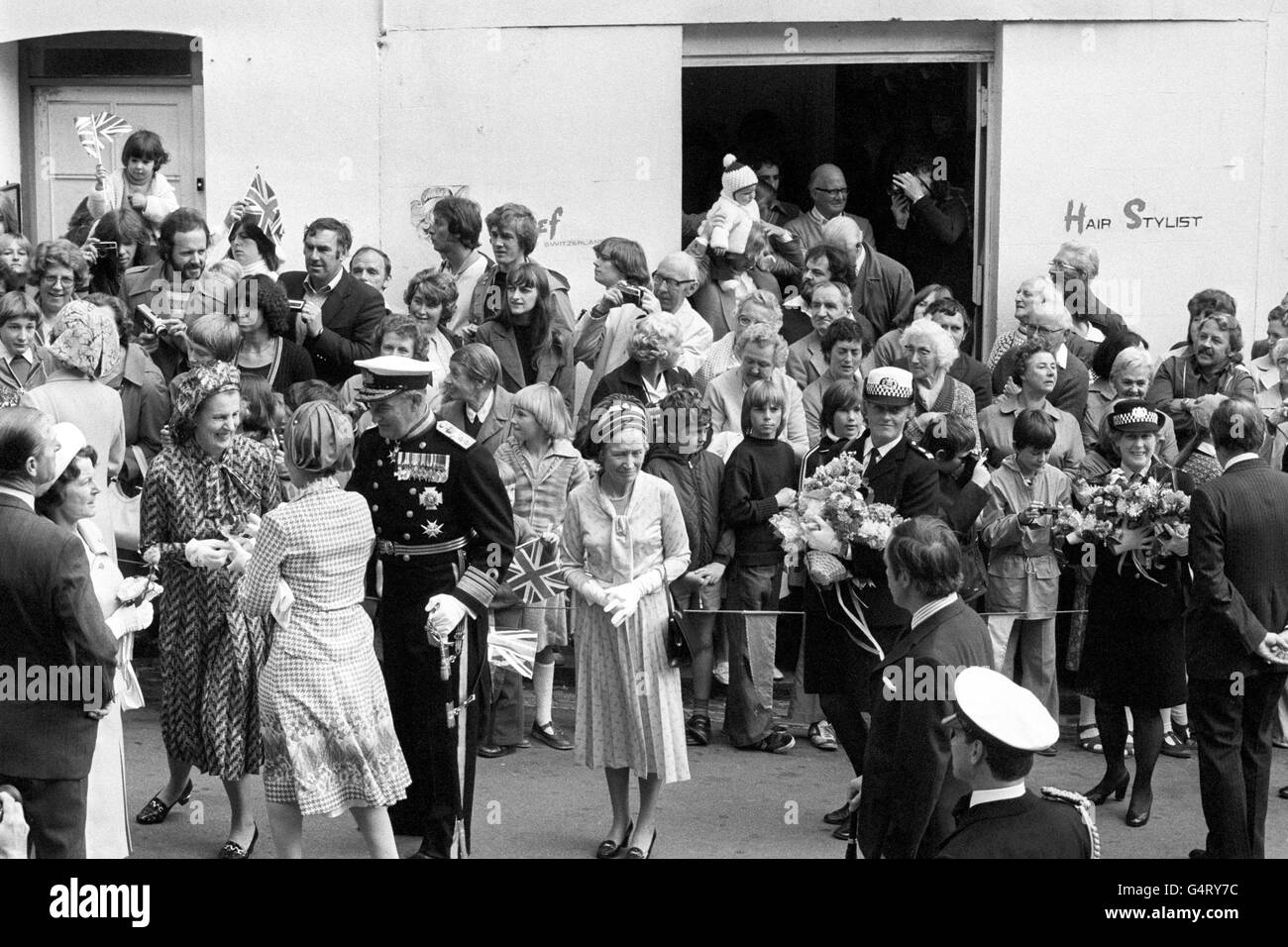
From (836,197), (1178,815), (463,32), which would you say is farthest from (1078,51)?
(1178,815)

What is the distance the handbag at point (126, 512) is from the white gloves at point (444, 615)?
2.84 meters

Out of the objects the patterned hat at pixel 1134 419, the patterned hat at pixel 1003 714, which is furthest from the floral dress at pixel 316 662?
the patterned hat at pixel 1134 419

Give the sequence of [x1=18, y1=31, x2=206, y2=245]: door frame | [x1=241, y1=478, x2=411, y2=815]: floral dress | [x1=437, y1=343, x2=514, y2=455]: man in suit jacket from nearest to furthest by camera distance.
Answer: [x1=241, y1=478, x2=411, y2=815]: floral dress < [x1=437, y1=343, x2=514, y2=455]: man in suit jacket < [x1=18, y1=31, x2=206, y2=245]: door frame

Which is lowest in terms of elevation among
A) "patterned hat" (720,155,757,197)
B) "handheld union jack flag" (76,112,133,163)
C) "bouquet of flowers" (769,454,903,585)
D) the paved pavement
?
the paved pavement

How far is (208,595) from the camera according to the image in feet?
24.2

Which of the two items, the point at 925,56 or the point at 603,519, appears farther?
the point at 925,56

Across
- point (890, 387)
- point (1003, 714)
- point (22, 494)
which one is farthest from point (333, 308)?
point (1003, 714)

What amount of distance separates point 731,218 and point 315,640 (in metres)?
4.95

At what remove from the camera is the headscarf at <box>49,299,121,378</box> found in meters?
8.54

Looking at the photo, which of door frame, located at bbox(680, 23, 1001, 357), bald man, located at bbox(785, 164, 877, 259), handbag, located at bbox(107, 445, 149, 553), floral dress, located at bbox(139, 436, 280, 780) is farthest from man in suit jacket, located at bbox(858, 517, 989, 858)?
door frame, located at bbox(680, 23, 1001, 357)

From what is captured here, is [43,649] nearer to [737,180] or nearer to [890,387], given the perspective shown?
[890,387]

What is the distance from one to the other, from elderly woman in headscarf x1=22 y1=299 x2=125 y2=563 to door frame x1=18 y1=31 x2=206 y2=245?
3.35 meters

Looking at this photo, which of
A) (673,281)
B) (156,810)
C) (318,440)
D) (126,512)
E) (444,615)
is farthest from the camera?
(673,281)

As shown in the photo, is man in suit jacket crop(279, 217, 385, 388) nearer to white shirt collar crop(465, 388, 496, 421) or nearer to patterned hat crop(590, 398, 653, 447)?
white shirt collar crop(465, 388, 496, 421)
